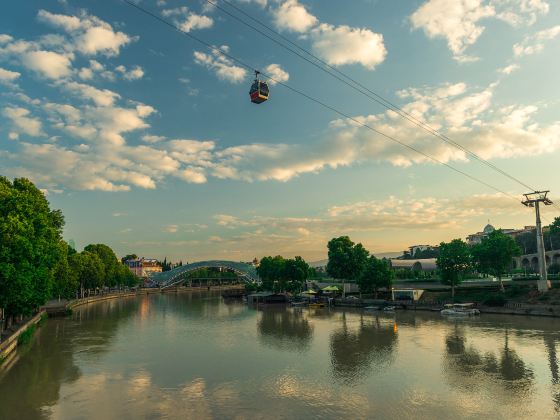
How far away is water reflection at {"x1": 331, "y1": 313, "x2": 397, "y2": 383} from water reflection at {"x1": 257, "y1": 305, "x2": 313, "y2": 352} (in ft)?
12.7

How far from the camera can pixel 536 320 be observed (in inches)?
2399

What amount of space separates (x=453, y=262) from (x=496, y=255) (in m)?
8.02

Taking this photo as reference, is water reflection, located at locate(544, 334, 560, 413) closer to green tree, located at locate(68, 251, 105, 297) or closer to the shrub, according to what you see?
the shrub

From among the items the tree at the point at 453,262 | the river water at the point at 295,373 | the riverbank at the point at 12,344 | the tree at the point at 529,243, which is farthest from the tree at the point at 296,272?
the tree at the point at 529,243

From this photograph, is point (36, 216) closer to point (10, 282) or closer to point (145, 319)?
point (10, 282)

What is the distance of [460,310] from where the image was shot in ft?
229

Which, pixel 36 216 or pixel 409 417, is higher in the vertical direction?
pixel 36 216

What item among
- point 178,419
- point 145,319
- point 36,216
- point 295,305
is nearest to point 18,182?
point 36,216

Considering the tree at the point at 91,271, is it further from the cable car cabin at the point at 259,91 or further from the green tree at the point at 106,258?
the cable car cabin at the point at 259,91

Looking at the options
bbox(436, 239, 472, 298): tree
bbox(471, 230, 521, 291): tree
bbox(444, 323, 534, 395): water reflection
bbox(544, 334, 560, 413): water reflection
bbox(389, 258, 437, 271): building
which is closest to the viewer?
bbox(544, 334, 560, 413): water reflection

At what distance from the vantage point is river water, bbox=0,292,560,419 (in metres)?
24.6

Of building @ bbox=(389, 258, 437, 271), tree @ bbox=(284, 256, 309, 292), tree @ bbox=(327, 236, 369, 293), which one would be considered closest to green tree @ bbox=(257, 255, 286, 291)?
tree @ bbox=(284, 256, 309, 292)

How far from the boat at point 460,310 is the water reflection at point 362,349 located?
12580mm

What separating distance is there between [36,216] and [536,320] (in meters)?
70.2
